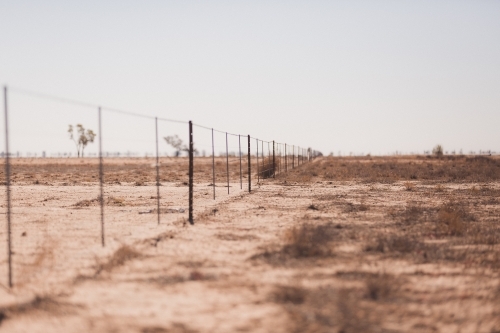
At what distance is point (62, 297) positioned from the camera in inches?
210

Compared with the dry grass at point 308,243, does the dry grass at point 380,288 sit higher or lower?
lower

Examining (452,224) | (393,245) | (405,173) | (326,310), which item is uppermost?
(405,173)

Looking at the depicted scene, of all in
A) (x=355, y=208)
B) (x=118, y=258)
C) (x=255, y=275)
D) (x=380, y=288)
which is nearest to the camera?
(x=380, y=288)

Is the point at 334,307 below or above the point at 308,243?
below

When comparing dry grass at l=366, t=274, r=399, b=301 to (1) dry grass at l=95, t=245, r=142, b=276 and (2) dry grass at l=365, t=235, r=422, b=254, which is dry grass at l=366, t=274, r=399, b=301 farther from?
(1) dry grass at l=95, t=245, r=142, b=276

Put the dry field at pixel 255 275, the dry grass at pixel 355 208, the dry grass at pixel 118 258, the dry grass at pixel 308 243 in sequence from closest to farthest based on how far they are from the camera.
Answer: the dry field at pixel 255 275 < the dry grass at pixel 118 258 < the dry grass at pixel 308 243 < the dry grass at pixel 355 208

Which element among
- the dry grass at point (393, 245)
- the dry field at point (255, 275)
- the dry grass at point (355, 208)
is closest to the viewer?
the dry field at point (255, 275)

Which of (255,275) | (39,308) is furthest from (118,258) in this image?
(255,275)

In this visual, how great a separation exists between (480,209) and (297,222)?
581cm

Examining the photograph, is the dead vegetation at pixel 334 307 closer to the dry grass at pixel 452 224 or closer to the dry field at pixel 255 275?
the dry field at pixel 255 275

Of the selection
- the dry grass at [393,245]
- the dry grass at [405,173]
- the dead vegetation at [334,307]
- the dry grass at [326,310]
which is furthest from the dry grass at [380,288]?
the dry grass at [405,173]

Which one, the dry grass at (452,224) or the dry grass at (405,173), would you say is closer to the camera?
the dry grass at (452,224)

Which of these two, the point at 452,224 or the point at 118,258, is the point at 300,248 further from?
the point at 452,224

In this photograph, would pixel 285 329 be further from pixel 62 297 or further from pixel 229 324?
pixel 62 297
